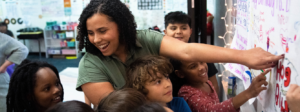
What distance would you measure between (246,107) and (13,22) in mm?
3990

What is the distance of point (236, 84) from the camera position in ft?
5.53

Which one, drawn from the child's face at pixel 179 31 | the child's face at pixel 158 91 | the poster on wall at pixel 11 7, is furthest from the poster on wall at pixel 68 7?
the child's face at pixel 158 91

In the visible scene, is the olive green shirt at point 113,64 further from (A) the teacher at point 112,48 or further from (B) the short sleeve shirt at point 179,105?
(B) the short sleeve shirt at point 179,105

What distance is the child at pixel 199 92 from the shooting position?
109 cm

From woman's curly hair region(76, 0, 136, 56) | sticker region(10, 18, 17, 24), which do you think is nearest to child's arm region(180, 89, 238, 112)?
woman's curly hair region(76, 0, 136, 56)

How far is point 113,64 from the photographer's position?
43.1 inches

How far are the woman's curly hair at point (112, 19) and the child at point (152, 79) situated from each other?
0.15 m

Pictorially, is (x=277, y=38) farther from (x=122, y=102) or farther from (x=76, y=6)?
(x=76, y=6)

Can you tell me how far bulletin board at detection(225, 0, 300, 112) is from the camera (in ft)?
2.15

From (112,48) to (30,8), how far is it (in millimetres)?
3407

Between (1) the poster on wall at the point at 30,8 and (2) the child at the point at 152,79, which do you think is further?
(1) the poster on wall at the point at 30,8

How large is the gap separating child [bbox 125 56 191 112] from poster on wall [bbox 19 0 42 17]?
3.39 metres

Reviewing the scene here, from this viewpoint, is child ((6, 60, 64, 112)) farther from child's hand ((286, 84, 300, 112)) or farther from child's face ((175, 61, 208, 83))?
child's hand ((286, 84, 300, 112))

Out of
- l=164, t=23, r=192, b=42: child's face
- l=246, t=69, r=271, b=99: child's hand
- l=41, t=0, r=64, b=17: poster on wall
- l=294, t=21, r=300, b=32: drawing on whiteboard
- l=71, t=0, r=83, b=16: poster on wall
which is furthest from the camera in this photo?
l=41, t=0, r=64, b=17: poster on wall
